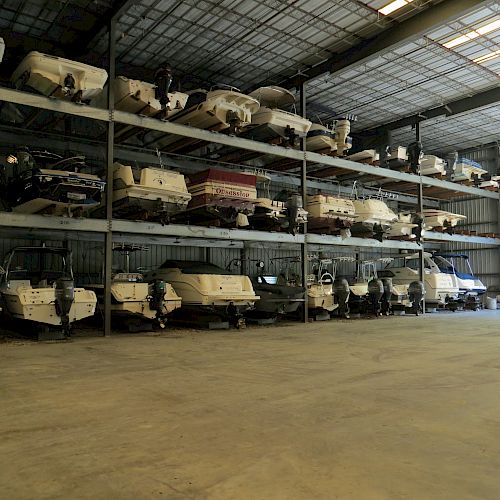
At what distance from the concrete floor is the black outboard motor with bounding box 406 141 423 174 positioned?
8.56 metres

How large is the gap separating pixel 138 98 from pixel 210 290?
3649 mm

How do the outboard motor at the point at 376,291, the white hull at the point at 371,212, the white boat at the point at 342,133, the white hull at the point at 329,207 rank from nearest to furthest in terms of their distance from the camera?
the white hull at the point at 329,207 < the white boat at the point at 342,133 < the outboard motor at the point at 376,291 < the white hull at the point at 371,212

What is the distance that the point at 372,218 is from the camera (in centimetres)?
1195

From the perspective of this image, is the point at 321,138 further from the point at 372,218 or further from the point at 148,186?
the point at 148,186

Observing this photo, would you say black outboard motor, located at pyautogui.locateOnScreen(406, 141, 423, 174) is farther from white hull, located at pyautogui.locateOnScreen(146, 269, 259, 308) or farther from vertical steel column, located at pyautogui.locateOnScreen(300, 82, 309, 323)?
white hull, located at pyautogui.locateOnScreen(146, 269, 259, 308)

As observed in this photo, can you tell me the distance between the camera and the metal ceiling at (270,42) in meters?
8.34

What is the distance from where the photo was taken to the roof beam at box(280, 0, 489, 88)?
809cm

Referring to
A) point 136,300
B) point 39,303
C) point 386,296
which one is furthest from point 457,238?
point 39,303

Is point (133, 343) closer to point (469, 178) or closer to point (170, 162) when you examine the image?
point (170, 162)

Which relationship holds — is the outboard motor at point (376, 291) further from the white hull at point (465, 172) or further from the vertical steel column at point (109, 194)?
the vertical steel column at point (109, 194)

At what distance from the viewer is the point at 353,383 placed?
160 inches

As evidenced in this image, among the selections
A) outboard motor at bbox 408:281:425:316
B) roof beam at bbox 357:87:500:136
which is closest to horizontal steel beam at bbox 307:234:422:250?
outboard motor at bbox 408:281:425:316

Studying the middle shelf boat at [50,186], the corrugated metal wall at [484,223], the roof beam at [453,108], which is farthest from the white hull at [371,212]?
the corrugated metal wall at [484,223]

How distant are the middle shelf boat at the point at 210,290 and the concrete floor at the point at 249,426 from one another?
3.00m
